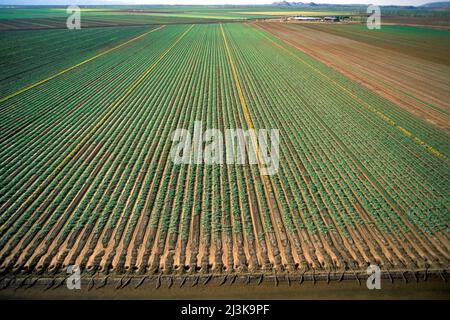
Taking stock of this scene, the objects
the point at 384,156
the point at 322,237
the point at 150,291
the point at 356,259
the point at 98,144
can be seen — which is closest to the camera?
the point at 150,291

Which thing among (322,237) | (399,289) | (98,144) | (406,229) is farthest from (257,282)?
(98,144)

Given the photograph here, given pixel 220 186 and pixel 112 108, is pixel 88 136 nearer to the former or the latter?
pixel 112 108

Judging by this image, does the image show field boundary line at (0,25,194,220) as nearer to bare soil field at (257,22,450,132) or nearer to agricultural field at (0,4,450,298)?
agricultural field at (0,4,450,298)

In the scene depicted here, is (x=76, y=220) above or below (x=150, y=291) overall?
above

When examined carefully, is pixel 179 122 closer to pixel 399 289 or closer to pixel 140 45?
pixel 399 289

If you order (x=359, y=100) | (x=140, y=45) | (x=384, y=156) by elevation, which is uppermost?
(x=140, y=45)

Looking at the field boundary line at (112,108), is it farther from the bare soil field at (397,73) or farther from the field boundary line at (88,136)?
the bare soil field at (397,73)

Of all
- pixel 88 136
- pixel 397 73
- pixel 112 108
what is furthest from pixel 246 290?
pixel 397 73
